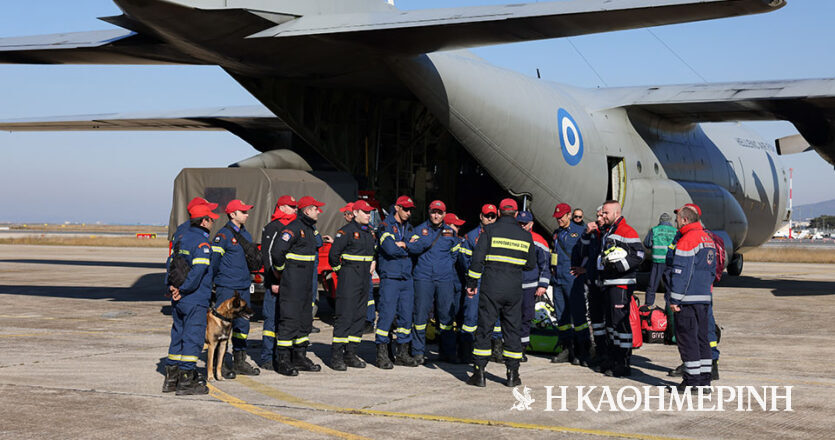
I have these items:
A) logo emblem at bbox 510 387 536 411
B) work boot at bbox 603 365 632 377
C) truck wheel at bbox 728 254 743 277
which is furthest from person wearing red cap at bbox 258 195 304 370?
truck wheel at bbox 728 254 743 277

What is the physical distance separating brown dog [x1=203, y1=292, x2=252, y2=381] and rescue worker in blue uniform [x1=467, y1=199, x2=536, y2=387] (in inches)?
96.6

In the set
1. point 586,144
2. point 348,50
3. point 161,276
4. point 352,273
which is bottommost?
point 161,276

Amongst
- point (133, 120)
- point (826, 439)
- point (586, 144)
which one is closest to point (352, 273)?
point (826, 439)

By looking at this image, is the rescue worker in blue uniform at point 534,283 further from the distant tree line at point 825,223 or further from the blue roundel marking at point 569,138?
the distant tree line at point 825,223

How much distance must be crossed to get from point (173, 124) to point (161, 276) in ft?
15.3

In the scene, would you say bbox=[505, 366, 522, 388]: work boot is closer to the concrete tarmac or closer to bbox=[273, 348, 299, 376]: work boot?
the concrete tarmac

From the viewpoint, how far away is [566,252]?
10.3 metres

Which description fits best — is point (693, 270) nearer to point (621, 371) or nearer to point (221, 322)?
point (621, 371)

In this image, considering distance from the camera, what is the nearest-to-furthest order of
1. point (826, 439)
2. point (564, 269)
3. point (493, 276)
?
point (826, 439) → point (493, 276) → point (564, 269)

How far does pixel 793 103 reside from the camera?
1652cm

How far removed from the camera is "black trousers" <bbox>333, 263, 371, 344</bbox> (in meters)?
9.15

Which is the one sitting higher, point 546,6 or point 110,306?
point 546,6

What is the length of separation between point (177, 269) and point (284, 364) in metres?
1.81

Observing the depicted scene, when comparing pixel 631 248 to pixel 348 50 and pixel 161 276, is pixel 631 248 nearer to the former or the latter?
pixel 348 50
